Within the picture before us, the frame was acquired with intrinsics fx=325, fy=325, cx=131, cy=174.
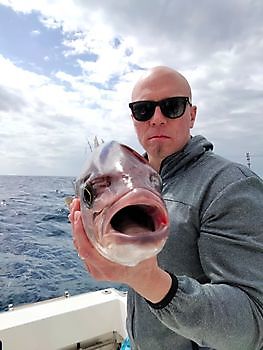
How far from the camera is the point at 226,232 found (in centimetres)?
120

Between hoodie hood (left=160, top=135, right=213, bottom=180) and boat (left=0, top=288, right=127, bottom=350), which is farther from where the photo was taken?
boat (left=0, top=288, right=127, bottom=350)

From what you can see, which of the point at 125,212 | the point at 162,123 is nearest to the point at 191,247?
the point at 125,212

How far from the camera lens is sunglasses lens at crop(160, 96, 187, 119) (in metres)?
1.74

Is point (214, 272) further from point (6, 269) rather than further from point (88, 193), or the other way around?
point (6, 269)

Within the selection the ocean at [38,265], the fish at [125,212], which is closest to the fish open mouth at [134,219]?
the fish at [125,212]

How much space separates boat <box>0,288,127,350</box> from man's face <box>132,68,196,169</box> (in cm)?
198

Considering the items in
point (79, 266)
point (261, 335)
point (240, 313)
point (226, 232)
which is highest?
point (226, 232)

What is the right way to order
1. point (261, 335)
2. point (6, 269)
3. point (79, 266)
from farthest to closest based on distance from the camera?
1. point (79, 266)
2. point (6, 269)
3. point (261, 335)

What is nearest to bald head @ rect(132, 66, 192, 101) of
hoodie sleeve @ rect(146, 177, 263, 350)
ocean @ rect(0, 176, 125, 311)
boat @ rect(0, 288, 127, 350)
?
hoodie sleeve @ rect(146, 177, 263, 350)

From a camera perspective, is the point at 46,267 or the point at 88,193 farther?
the point at 46,267

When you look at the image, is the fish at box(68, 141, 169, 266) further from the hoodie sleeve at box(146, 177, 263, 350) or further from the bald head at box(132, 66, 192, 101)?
the bald head at box(132, 66, 192, 101)

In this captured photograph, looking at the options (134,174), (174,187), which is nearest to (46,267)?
(174,187)

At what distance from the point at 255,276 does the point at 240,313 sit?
0.14 metres

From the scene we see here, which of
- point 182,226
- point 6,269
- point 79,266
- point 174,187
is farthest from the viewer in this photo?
point 79,266
